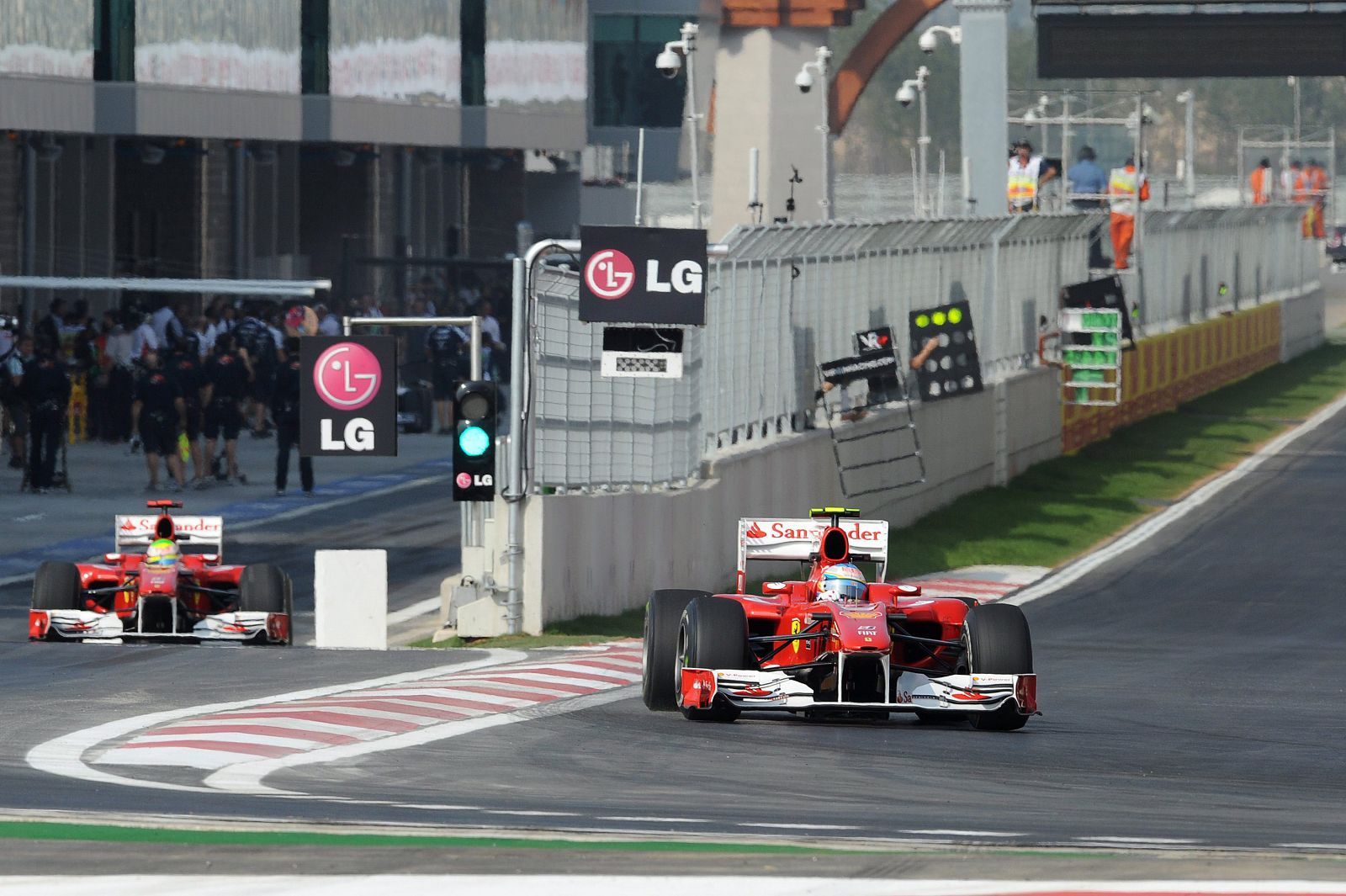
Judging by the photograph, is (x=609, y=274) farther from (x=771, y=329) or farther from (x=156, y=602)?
(x=771, y=329)

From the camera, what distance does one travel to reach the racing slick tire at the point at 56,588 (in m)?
18.9

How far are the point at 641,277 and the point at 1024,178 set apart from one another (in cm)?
2431

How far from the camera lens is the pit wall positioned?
1944cm

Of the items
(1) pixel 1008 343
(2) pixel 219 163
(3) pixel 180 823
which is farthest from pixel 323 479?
(3) pixel 180 823

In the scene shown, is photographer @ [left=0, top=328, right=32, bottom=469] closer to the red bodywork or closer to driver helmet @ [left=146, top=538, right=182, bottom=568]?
driver helmet @ [left=146, top=538, right=182, bottom=568]

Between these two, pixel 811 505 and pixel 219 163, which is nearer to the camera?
pixel 811 505

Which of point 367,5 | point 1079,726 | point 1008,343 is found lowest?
point 1079,726

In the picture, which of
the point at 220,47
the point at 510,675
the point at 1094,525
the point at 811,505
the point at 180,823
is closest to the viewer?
the point at 180,823

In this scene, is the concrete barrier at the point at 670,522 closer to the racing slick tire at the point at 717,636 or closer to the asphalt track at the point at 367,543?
the asphalt track at the point at 367,543

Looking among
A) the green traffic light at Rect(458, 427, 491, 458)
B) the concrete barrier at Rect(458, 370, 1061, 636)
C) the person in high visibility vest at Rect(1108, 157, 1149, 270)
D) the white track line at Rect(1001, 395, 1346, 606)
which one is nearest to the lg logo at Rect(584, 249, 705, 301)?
the concrete barrier at Rect(458, 370, 1061, 636)

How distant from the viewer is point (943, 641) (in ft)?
43.2

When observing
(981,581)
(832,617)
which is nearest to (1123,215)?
(981,581)

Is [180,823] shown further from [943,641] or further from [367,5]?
[367,5]

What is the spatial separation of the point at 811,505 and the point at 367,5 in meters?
28.2
